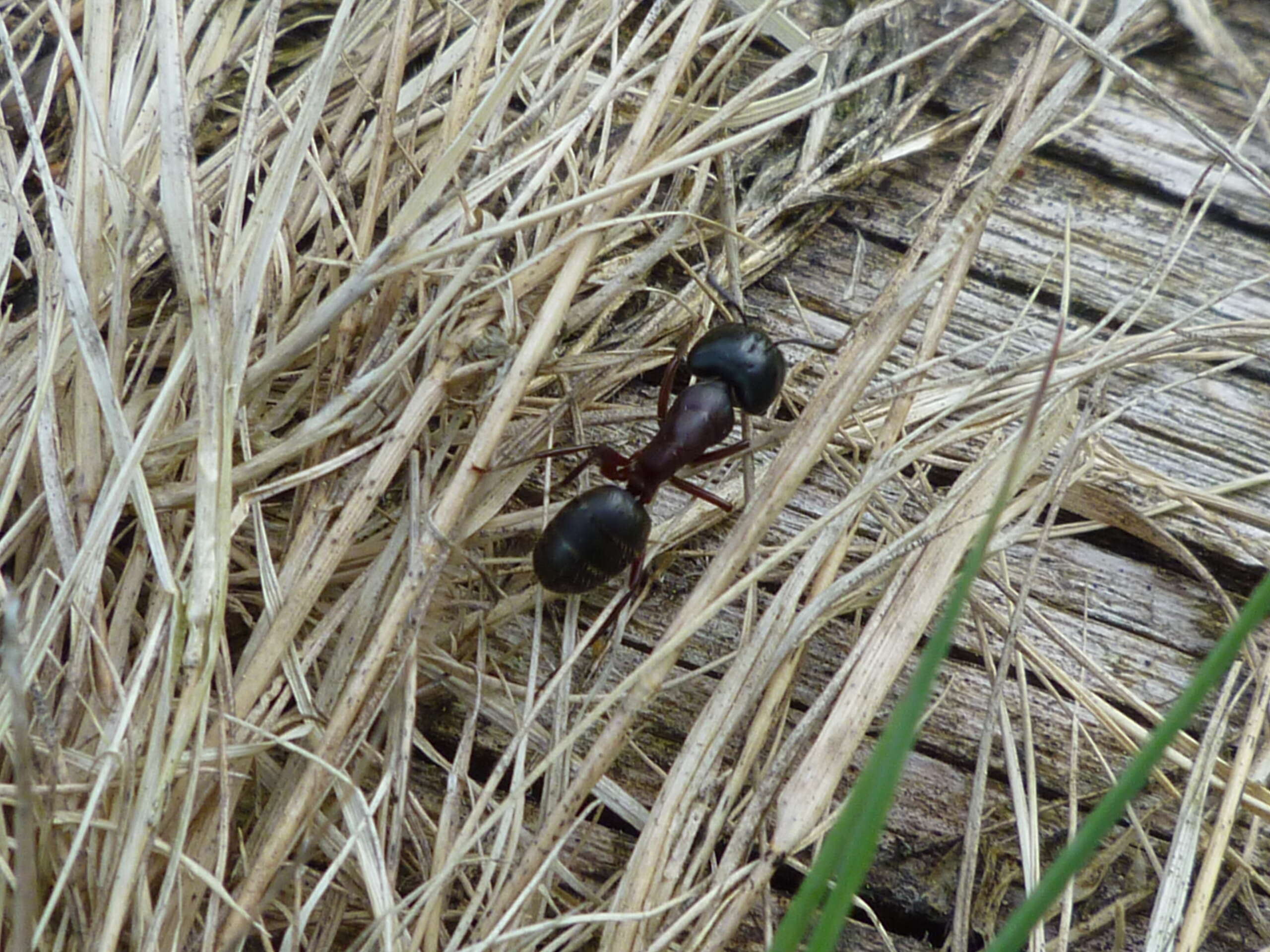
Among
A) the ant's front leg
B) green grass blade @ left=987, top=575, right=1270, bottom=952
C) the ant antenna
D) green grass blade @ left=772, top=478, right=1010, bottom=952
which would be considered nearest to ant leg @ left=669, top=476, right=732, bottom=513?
the ant's front leg

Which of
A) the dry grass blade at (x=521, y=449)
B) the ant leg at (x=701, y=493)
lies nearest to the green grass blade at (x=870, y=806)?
the dry grass blade at (x=521, y=449)

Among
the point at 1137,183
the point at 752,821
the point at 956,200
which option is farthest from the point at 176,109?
the point at 1137,183

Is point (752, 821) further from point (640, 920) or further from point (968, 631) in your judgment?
point (968, 631)

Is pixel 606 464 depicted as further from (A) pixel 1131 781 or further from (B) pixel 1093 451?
(A) pixel 1131 781

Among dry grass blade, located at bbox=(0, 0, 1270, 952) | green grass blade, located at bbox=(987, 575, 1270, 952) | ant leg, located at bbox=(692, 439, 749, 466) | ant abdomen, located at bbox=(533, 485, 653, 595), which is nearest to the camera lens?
green grass blade, located at bbox=(987, 575, 1270, 952)

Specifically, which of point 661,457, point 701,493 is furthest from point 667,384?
point 701,493

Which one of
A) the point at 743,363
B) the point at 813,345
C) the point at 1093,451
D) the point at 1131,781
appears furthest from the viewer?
the point at 813,345

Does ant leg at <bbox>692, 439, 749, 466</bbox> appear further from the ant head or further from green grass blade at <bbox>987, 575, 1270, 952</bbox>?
green grass blade at <bbox>987, 575, 1270, 952</bbox>

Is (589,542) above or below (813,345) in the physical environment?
below
